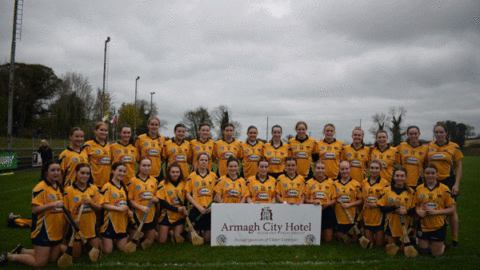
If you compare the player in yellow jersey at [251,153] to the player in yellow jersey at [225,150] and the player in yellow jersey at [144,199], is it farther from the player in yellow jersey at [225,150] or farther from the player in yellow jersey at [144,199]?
the player in yellow jersey at [144,199]

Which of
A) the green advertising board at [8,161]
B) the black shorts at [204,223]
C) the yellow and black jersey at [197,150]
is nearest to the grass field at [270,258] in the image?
the black shorts at [204,223]

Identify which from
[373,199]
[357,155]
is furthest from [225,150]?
[373,199]

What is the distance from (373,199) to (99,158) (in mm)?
4803

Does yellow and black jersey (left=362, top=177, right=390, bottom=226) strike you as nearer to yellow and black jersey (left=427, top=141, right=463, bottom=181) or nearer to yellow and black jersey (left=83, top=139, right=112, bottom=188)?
yellow and black jersey (left=427, top=141, right=463, bottom=181)

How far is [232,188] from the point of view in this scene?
4898 millimetres

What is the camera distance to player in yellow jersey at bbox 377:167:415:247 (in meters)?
4.39

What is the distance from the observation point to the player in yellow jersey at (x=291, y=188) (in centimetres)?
493

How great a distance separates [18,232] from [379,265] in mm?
6156

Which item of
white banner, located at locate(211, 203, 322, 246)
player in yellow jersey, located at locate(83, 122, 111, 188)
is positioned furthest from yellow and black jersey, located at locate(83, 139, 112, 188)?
white banner, located at locate(211, 203, 322, 246)

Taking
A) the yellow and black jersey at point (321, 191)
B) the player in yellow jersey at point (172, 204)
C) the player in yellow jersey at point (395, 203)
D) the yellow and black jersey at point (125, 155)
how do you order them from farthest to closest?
the yellow and black jersey at point (125, 155)
the yellow and black jersey at point (321, 191)
the player in yellow jersey at point (172, 204)
the player in yellow jersey at point (395, 203)

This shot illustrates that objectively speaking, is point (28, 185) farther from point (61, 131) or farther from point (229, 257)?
point (61, 131)

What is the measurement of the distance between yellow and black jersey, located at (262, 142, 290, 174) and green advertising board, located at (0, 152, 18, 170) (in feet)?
42.9

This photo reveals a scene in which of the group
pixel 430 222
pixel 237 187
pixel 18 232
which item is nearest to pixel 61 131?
pixel 18 232

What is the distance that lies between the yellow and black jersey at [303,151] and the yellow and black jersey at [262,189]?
3.12ft
